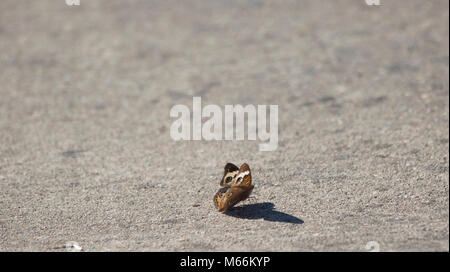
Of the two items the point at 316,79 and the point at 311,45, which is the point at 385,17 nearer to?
the point at 311,45

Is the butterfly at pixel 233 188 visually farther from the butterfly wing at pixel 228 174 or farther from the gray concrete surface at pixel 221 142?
the gray concrete surface at pixel 221 142

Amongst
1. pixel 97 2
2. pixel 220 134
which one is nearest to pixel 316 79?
pixel 220 134

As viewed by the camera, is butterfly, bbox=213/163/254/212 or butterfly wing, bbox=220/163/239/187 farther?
butterfly wing, bbox=220/163/239/187

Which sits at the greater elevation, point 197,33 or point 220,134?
point 197,33

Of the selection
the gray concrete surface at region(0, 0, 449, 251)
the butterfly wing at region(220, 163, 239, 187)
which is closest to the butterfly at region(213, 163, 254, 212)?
the butterfly wing at region(220, 163, 239, 187)

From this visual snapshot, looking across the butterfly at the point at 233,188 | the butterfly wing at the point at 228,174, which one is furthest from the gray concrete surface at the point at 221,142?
the butterfly wing at the point at 228,174

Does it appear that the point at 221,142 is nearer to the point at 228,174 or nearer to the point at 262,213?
→ the point at 228,174

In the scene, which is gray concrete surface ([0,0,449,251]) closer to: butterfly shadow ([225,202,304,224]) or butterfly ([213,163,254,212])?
butterfly shadow ([225,202,304,224])
